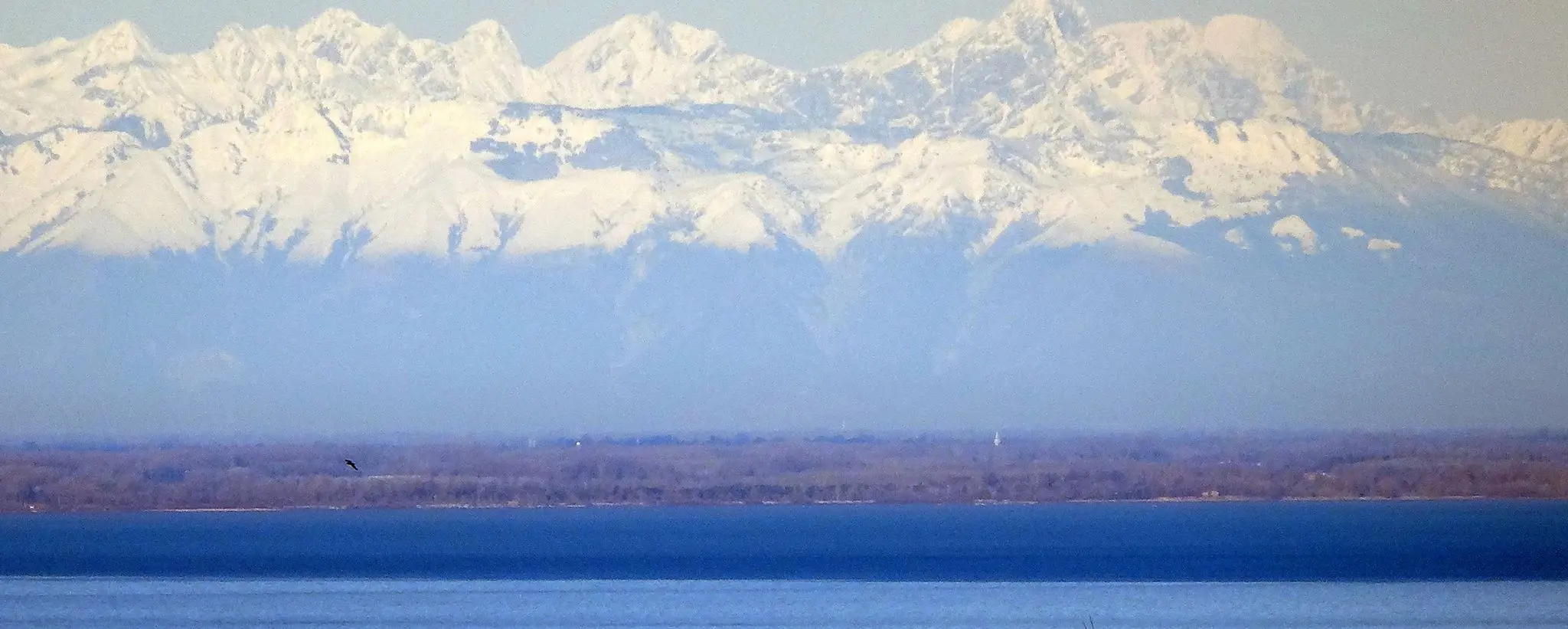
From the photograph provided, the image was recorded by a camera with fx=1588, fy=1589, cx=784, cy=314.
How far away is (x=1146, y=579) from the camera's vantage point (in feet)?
63.5

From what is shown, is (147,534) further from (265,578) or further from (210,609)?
(210,609)

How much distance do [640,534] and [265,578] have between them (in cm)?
1044

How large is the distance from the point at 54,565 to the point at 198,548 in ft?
12.9

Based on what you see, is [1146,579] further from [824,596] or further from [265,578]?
[265,578]

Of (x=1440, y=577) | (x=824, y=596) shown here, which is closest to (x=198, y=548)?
(x=824, y=596)

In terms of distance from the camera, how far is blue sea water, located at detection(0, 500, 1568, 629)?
15.4 meters

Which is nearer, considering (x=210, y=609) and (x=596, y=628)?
(x=596, y=628)

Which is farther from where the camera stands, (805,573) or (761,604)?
(805,573)

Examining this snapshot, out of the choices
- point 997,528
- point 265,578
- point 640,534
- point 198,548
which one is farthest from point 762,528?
point 265,578

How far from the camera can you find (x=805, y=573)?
2042cm

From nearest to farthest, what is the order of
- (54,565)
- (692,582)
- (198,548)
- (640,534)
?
1. (692,582)
2. (54,565)
3. (198,548)
4. (640,534)

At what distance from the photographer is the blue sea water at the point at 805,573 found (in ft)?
50.4

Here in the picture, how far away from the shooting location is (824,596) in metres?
17.0

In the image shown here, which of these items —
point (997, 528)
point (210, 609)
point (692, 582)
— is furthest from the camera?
point (997, 528)
